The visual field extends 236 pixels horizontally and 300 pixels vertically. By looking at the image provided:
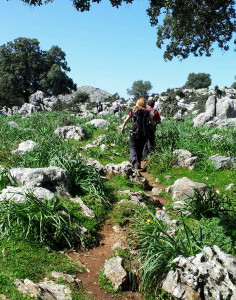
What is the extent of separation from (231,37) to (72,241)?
44.1 feet

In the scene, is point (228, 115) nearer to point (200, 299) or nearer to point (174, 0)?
point (174, 0)

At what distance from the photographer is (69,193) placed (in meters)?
5.74

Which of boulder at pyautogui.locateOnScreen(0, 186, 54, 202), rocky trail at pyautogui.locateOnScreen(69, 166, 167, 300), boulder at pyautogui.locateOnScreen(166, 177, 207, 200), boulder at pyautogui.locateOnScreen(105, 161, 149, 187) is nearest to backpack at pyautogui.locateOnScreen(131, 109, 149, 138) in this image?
boulder at pyautogui.locateOnScreen(105, 161, 149, 187)

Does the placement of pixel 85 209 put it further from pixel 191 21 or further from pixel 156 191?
pixel 191 21

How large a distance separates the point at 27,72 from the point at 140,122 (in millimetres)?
41887

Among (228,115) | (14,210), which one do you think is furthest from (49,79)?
(14,210)

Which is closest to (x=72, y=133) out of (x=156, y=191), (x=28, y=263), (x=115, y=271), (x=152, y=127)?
(x=152, y=127)

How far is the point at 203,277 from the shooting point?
10.4ft

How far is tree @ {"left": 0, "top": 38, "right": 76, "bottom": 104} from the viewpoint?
45438 mm

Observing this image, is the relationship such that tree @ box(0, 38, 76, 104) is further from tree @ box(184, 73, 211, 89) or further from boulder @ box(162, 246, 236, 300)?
boulder @ box(162, 246, 236, 300)

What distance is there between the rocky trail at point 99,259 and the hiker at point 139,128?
4168 mm

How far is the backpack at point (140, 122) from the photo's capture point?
8.76 m

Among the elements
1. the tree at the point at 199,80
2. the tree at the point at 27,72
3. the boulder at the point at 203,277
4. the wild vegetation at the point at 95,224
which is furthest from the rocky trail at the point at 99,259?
the tree at the point at 199,80

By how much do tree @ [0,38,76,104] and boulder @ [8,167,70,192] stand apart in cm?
4219
